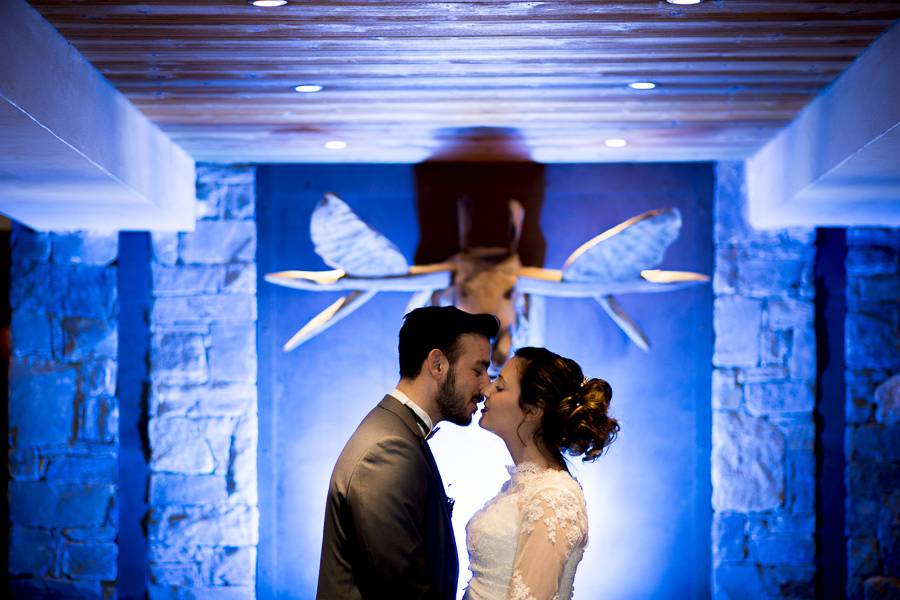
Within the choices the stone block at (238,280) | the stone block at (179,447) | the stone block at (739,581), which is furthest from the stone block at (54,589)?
the stone block at (739,581)

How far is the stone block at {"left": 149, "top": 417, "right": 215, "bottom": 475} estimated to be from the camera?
550cm

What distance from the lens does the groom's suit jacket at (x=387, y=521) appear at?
266 centimetres

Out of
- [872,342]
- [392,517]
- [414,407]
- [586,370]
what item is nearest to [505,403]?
[414,407]

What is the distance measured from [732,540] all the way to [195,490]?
2572 mm

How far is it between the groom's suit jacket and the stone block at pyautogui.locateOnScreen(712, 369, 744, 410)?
2.93 m

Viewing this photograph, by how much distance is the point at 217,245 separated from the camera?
219 inches

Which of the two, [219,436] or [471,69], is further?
[219,436]

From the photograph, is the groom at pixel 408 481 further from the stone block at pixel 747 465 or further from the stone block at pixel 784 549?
the stone block at pixel 784 549

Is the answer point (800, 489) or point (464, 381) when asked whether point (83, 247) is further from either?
point (800, 489)

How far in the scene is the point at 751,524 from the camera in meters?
5.44

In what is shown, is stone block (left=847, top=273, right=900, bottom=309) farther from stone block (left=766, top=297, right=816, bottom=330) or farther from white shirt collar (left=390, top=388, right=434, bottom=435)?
white shirt collar (left=390, top=388, right=434, bottom=435)

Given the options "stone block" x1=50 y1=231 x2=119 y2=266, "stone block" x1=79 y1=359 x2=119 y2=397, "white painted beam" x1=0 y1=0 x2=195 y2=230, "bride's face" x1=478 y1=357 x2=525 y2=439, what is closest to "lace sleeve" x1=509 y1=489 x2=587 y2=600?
"bride's face" x1=478 y1=357 x2=525 y2=439

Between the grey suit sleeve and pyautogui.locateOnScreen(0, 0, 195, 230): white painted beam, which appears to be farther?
pyautogui.locateOnScreen(0, 0, 195, 230): white painted beam

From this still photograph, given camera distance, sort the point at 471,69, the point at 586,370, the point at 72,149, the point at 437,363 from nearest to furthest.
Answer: the point at 437,363, the point at 72,149, the point at 471,69, the point at 586,370
